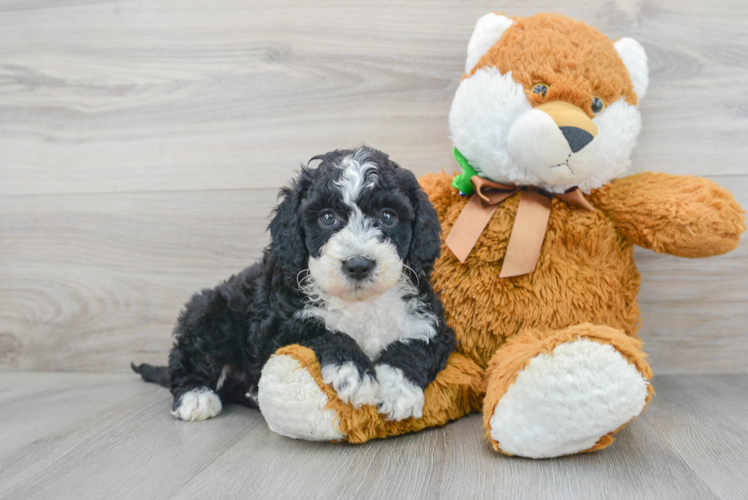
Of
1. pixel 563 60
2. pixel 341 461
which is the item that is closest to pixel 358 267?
pixel 341 461

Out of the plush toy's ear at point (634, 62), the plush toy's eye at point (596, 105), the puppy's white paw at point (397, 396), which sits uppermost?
the plush toy's ear at point (634, 62)

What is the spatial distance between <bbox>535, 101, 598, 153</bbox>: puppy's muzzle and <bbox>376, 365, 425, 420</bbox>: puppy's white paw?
702 mm

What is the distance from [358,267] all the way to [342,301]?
221 millimetres

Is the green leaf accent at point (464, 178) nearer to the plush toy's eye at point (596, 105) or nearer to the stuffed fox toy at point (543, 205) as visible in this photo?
the stuffed fox toy at point (543, 205)

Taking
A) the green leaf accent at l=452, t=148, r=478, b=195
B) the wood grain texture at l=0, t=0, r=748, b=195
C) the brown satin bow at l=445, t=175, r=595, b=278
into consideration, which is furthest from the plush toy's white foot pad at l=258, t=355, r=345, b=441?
the wood grain texture at l=0, t=0, r=748, b=195

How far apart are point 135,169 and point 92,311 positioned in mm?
569

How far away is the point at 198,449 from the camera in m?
1.30

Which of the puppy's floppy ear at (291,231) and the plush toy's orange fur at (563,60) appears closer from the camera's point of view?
the puppy's floppy ear at (291,231)

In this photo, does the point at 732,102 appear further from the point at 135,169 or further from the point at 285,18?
the point at 135,169

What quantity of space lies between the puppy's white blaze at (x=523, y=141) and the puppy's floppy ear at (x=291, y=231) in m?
0.49

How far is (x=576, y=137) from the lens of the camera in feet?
4.48

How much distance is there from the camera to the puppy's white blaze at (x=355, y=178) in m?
1.23

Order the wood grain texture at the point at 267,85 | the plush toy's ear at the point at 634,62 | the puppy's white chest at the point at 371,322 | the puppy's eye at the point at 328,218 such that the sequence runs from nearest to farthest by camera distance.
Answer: the puppy's eye at the point at 328,218 → the puppy's white chest at the point at 371,322 → the plush toy's ear at the point at 634,62 → the wood grain texture at the point at 267,85

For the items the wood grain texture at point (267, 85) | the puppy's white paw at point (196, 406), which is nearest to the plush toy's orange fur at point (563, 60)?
the wood grain texture at point (267, 85)
